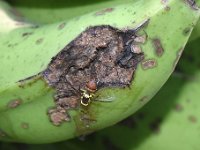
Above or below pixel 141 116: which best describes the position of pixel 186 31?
above

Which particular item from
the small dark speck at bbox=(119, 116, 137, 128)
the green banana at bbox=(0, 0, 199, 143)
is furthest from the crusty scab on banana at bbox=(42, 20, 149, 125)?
the small dark speck at bbox=(119, 116, 137, 128)

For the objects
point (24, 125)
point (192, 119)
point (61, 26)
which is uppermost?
point (61, 26)

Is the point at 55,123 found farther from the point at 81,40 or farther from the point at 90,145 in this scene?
the point at 90,145

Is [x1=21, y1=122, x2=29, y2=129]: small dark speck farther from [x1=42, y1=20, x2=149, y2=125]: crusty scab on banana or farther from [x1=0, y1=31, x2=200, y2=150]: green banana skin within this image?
[x1=0, y1=31, x2=200, y2=150]: green banana skin

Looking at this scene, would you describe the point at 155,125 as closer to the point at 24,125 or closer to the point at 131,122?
the point at 131,122

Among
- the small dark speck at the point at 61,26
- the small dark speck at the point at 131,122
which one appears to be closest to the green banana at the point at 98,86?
the small dark speck at the point at 61,26

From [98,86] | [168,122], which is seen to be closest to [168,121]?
[168,122]

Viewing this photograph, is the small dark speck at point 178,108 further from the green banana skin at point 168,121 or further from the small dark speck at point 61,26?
the small dark speck at point 61,26

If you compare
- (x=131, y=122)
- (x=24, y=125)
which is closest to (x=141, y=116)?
(x=131, y=122)

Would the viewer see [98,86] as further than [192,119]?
No
